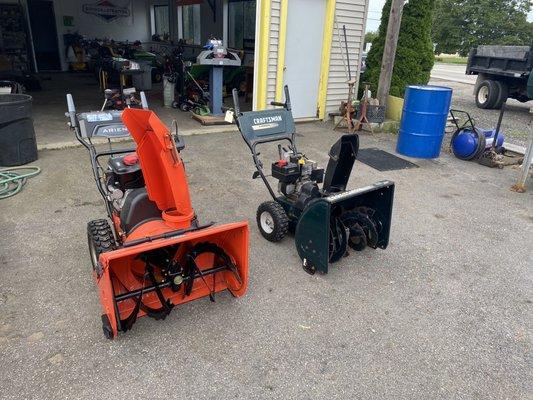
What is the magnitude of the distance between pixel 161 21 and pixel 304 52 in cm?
1083

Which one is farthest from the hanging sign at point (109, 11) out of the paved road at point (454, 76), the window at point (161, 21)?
the paved road at point (454, 76)

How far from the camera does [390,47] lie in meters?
8.36

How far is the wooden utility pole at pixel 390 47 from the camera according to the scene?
810 cm

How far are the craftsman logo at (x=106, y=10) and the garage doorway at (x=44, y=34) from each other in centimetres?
136

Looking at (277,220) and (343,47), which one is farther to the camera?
(343,47)

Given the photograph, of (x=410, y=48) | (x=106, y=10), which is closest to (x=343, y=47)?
(x=410, y=48)

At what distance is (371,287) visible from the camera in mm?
3418

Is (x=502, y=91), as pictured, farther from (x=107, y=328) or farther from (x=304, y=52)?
(x=107, y=328)

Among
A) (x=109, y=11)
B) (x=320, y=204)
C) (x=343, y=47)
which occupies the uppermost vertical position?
(x=109, y=11)

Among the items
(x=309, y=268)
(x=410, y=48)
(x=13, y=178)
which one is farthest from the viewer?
(x=410, y=48)

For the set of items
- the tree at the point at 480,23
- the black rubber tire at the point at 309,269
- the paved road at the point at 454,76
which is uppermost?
the tree at the point at 480,23

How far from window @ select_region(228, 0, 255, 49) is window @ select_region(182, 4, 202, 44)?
2.10m

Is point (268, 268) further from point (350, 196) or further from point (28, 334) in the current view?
Answer: point (28, 334)

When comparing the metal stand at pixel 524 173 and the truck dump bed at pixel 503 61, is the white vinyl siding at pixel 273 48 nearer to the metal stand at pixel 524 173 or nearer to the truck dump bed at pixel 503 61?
the metal stand at pixel 524 173
